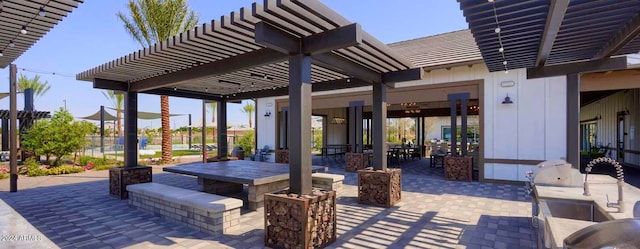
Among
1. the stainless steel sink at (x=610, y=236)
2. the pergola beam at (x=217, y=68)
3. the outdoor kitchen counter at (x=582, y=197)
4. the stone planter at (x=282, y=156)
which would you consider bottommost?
the stone planter at (x=282, y=156)

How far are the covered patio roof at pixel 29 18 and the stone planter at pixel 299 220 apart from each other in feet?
12.4

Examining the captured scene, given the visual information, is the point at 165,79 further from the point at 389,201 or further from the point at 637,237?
the point at 637,237

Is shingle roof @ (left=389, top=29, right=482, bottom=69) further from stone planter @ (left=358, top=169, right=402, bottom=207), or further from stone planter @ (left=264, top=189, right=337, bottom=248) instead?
stone planter @ (left=264, top=189, right=337, bottom=248)

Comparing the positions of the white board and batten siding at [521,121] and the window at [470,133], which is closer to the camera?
the white board and batten siding at [521,121]

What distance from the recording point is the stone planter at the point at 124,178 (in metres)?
6.41

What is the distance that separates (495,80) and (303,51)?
6452 mm

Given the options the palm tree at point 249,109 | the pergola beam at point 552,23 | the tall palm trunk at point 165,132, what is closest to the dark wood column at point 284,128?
the tall palm trunk at point 165,132

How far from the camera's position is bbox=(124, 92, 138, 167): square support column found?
6832 millimetres

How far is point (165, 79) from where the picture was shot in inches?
239

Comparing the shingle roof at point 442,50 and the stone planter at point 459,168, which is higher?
the shingle roof at point 442,50

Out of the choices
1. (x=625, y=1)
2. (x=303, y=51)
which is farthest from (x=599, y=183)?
(x=303, y=51)

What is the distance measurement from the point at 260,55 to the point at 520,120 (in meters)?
6.85

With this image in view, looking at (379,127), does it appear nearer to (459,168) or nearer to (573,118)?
(573,118)

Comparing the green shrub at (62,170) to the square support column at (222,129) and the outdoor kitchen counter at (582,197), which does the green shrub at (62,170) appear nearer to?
the square support column at (222,129)
